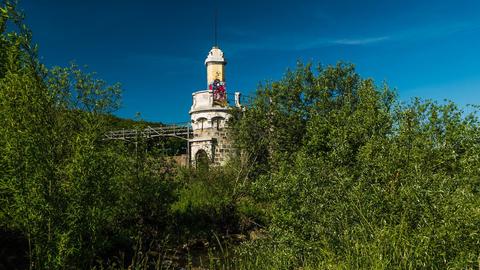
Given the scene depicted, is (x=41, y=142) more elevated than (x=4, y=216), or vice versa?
(x=41, y=142)

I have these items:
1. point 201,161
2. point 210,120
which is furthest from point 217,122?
point 201,161

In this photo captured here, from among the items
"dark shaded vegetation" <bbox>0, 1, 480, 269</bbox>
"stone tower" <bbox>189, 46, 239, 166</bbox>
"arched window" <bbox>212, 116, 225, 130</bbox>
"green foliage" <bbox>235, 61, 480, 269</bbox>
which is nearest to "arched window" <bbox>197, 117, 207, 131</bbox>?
"stone tower" <bbox>189, 46, 239, 166</bbox>

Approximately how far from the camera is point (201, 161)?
33.8 metres

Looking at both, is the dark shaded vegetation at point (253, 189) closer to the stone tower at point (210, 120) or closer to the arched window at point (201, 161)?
the arched window at point (201, 161)

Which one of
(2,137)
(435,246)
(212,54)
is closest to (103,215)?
(2,137)

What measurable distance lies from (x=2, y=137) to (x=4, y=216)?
6.77ft

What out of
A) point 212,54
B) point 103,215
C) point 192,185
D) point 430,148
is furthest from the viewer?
point 212,54

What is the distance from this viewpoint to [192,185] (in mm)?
27797

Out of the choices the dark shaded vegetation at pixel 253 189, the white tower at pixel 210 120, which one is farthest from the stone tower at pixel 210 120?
the dark shaded vegetation at pixel 253 189

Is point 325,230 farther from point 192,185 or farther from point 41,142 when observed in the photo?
point 192,185

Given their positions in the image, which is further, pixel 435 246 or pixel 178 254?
pixel 178 254

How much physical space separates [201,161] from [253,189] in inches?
712

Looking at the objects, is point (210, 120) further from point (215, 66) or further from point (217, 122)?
point (215, 66)

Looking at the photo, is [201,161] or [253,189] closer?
[253,189]
